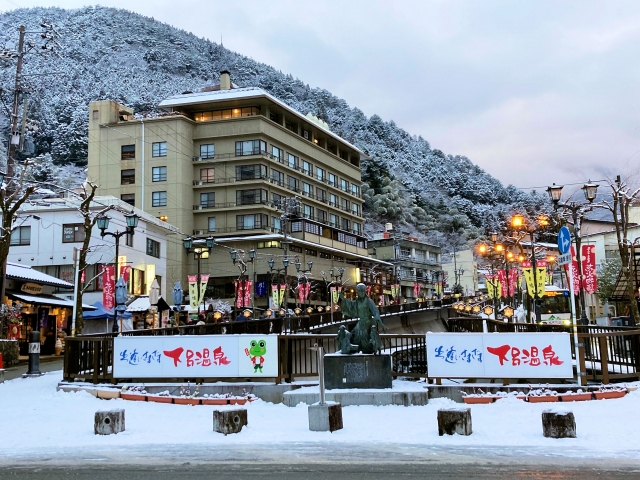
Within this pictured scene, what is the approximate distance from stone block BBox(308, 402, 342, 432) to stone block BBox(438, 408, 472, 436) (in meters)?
1.90

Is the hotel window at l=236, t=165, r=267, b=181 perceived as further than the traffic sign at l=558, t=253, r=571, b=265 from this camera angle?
Yes

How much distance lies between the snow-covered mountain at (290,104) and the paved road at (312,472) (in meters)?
120

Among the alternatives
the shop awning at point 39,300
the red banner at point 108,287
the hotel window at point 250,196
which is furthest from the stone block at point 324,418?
the hotel window at point 250,196

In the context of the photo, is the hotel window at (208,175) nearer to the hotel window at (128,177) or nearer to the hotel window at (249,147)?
the hotel window at (249,147)

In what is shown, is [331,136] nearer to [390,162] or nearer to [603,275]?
[603,275]

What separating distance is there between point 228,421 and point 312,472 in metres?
3.36

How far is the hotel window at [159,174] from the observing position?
74.4 meters

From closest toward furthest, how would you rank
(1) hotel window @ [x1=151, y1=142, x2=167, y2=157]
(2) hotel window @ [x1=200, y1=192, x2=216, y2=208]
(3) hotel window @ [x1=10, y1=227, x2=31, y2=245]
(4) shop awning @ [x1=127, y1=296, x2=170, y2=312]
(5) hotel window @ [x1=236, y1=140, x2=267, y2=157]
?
1. (4) shop awning @ [x1=127, y1=296, x2=170, y2=312]
2. (3) hotel window @ [x1=10, y1=227, x2=31, y2=245]
3. (1) hotel window @ [x1=151, y1=142, x2=167, y2=157]
4. (5) hotel window @ [x1=236, y1=140, x2=267, y2=157]
5. (2) hotel window @ [x1=200, y1=192, x2=216, y2=208]

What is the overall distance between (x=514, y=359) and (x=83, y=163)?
117m

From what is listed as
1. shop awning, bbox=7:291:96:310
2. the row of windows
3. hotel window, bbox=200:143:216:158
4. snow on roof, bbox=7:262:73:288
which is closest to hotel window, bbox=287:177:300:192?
hotel window, bbox=200:143:216:158

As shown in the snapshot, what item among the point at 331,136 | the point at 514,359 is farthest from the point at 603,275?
the point at 514,359

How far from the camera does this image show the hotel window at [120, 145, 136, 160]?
75.4 meters

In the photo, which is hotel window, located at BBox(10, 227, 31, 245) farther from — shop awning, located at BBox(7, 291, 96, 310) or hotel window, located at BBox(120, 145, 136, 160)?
hotel window, located at BBox(120, 145, 136, 160)

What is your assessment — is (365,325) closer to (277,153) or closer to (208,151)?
(208,151)
